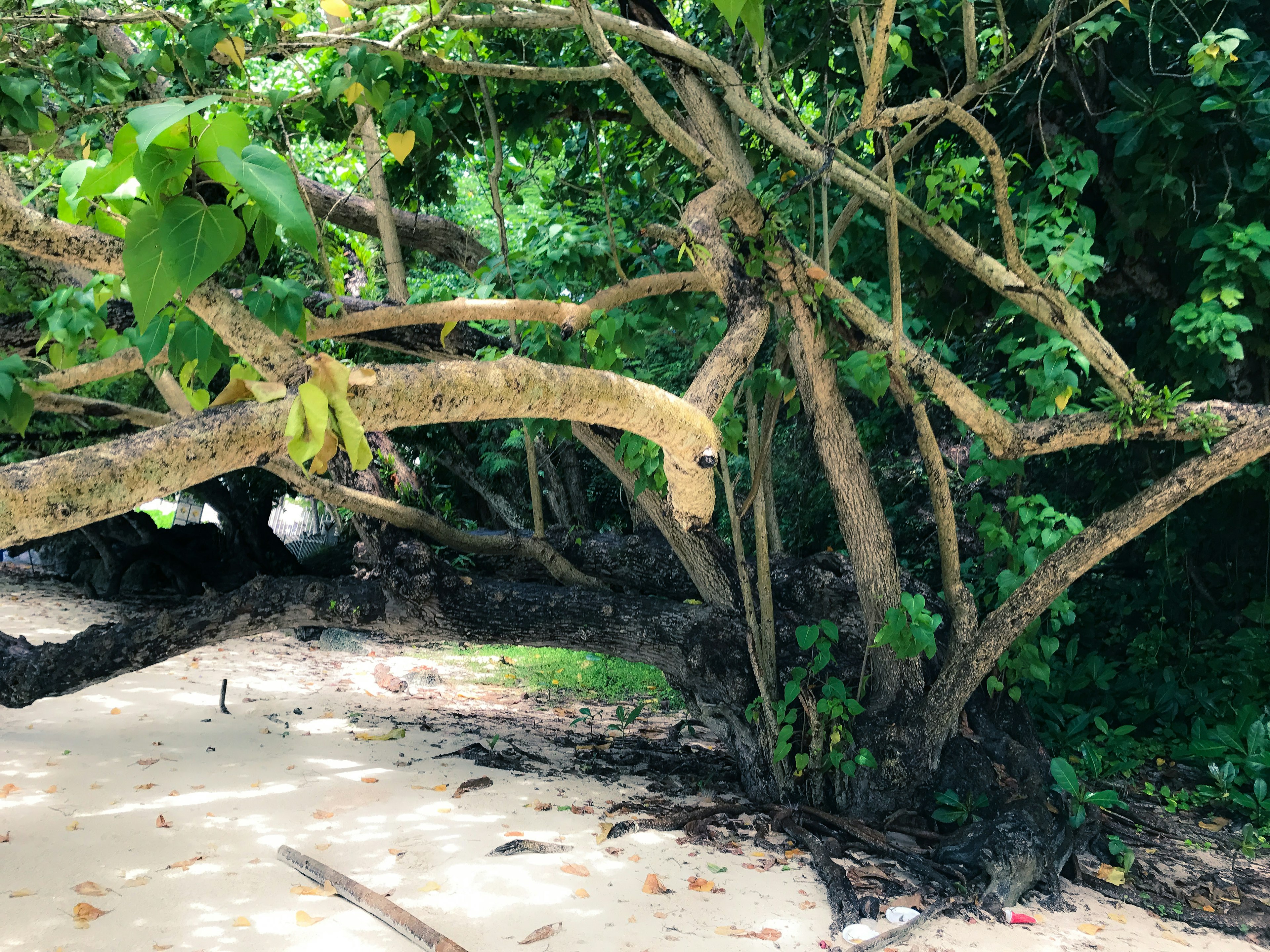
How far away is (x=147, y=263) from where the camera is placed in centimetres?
119

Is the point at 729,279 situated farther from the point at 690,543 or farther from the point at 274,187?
the point at 274,187

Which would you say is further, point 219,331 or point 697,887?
point 697,887

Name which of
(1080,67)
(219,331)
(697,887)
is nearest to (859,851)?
(697,887)

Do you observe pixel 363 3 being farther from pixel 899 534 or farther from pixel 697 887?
pixel 899 534

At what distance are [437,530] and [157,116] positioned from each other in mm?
3594

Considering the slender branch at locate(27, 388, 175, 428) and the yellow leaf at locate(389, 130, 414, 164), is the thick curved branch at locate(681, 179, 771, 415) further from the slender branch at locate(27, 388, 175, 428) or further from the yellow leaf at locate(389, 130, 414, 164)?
the slender branch at locate(27, 388, 175, 428)

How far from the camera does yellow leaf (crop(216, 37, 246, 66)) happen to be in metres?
2.74

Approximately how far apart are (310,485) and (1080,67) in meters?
4.10

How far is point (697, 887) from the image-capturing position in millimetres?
3314

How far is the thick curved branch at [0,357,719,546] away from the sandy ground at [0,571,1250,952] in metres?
1.90

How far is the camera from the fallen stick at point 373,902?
2.74m

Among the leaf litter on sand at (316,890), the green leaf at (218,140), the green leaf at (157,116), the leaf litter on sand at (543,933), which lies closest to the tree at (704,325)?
the green leaf at (218,140)

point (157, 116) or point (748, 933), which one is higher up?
point (157, 116)

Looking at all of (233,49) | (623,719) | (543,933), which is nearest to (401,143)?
(233,49)
